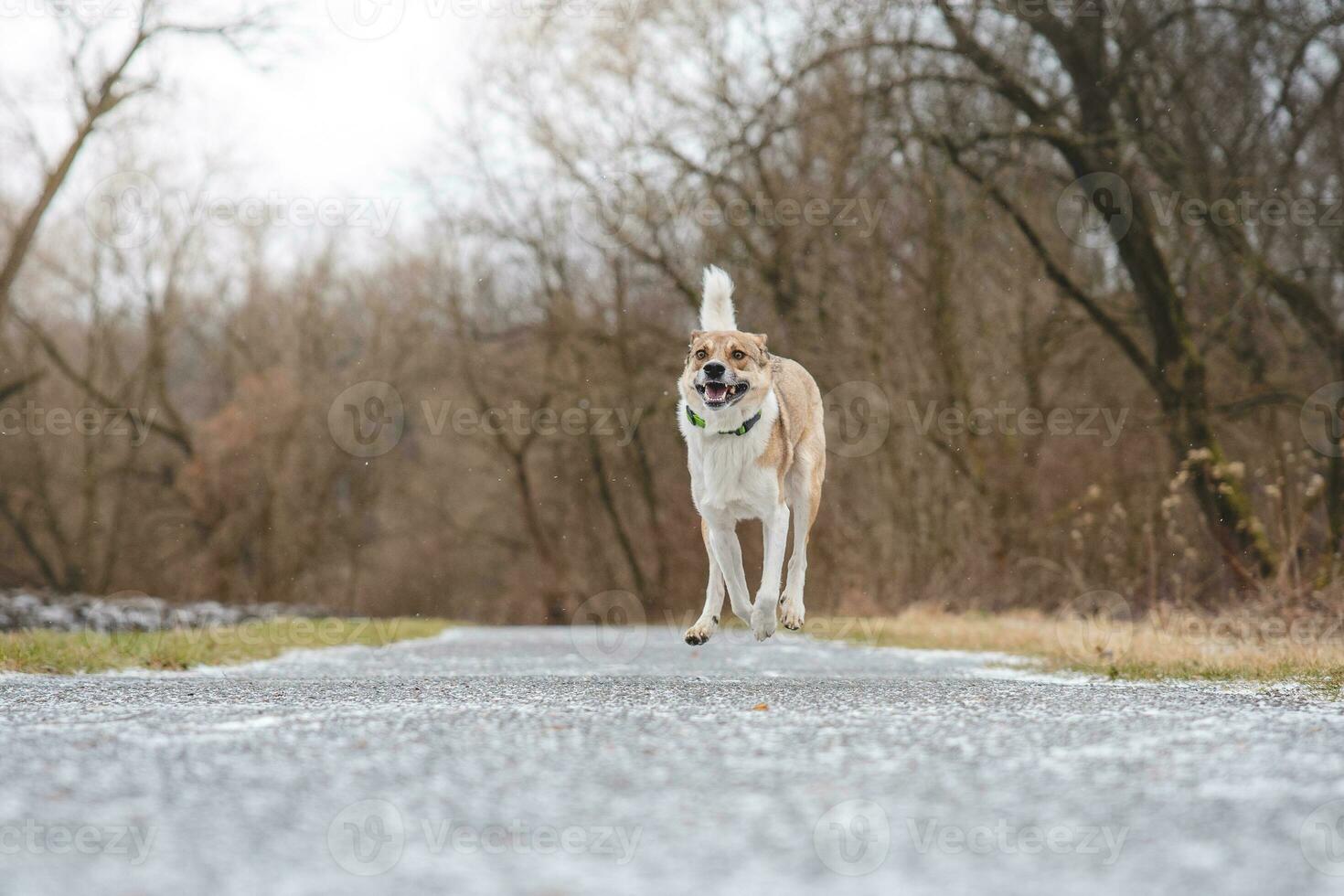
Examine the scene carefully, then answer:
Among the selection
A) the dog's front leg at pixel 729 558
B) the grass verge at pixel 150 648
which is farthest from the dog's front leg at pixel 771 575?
the grass verge at pixel 150 648

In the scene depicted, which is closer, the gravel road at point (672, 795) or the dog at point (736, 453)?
the gravel road at point (672, 795)

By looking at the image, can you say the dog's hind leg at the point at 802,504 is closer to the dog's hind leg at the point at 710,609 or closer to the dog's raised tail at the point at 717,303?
the dog's hind leg at the point at 710,609

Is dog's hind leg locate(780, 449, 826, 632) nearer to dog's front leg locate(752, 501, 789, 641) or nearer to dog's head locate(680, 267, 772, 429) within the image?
dog's front leg locate(752, 501, 789, 641)

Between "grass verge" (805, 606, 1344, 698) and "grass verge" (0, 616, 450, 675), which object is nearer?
"grass verge" (805, 606, 1344, 698)

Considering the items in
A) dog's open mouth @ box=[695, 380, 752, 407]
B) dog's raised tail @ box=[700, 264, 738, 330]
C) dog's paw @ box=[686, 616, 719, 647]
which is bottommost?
dog's paw @ box=[686, 616, 719, 647]

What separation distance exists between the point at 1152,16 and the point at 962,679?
10622 mm

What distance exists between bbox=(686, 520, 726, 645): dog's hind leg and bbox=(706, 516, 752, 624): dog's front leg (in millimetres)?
43

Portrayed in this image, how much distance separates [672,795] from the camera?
3.03 m

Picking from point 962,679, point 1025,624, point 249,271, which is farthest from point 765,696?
point 249,271

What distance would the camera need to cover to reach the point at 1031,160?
16438 mm

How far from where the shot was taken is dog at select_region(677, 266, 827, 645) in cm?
667

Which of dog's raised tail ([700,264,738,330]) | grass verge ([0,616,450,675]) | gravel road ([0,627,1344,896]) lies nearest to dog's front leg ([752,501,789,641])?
dog's raised tail ([700,264,738,330])

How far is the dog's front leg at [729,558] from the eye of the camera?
7188 mm

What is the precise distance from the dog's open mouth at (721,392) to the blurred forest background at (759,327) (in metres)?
4.82
